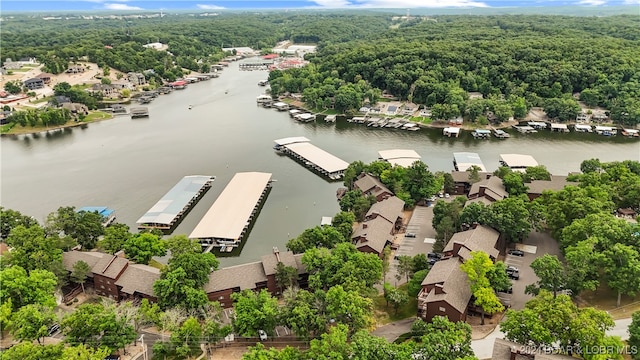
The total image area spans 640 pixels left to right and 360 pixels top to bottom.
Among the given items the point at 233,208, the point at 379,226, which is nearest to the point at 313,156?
the point at 233,208

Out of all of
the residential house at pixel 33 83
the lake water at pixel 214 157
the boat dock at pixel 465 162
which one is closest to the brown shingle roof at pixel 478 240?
the lake water at pixel 214 157

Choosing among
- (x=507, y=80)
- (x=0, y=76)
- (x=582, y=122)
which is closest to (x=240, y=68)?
(x=0, y=76)

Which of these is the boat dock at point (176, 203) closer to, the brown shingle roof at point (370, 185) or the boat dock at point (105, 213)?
the boat dock at point (105, 213)

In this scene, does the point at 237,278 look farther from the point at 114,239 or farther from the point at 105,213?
the point at 105,213

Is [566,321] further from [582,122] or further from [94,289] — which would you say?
[582,122]

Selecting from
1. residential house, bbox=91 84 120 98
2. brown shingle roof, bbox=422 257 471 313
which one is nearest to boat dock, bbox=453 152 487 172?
brown shingle roof, bbox=422 257 471 313
